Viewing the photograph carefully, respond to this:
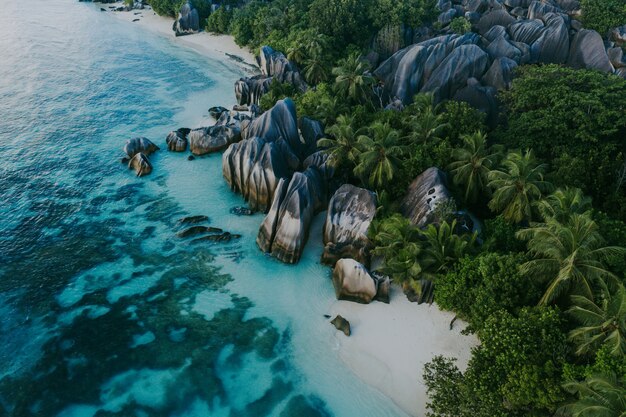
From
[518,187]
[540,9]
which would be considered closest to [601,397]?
[518,187]

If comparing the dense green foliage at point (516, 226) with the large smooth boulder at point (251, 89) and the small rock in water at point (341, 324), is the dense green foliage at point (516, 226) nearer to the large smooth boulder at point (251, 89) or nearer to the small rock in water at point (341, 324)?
the large smooth boulder at point (251, 89)

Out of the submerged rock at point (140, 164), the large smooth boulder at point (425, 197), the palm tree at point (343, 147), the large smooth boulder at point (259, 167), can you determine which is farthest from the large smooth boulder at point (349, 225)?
the submerged rock at point (140, 164)

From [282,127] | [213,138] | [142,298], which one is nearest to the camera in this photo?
[142,298]

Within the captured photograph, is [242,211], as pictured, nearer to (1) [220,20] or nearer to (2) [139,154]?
(2) [139,154]

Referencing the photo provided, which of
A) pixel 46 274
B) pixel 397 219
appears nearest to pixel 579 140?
pixel 397 219

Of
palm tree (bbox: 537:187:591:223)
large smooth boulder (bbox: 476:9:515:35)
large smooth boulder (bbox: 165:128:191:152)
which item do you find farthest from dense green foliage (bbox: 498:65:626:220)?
large smooth boulder (bbox: 165:128:191:152)

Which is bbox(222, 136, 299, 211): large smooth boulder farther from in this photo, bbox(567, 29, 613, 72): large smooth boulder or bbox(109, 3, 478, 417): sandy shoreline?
bbox(567, 29, 613, 72): large smooth boulder
